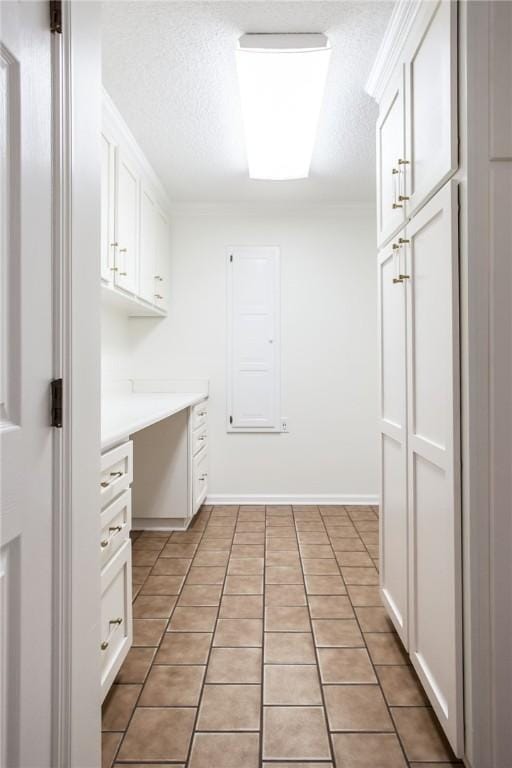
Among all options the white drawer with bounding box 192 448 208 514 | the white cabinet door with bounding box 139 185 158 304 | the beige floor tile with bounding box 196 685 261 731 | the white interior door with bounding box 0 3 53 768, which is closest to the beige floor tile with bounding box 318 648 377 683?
the beige floor tile with bounding box 196 685 261 731

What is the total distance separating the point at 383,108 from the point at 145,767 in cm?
242

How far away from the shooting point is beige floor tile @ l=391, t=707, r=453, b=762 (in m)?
1.35

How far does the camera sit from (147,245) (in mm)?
3326

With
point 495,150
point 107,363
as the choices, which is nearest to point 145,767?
point 495,150

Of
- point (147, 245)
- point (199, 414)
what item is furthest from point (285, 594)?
point (147, 245)

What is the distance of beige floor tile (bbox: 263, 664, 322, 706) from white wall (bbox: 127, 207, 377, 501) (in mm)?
2360

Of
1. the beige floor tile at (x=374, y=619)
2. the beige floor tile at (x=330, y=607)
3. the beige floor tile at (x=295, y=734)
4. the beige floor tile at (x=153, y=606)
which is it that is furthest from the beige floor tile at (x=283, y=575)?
the beige floor tile at (x=295, y=734)

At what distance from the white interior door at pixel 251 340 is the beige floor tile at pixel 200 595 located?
5.74 ft

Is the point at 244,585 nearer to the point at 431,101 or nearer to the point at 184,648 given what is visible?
the point at 184,648

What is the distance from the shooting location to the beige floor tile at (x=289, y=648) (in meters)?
1.81

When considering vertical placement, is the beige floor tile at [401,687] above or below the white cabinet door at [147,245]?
below

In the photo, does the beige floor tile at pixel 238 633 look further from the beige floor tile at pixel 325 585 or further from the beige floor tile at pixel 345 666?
the beige floor tile at pixel 325 585

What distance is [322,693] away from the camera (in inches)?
63.3

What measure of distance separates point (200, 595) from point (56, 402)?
1.79 metres
